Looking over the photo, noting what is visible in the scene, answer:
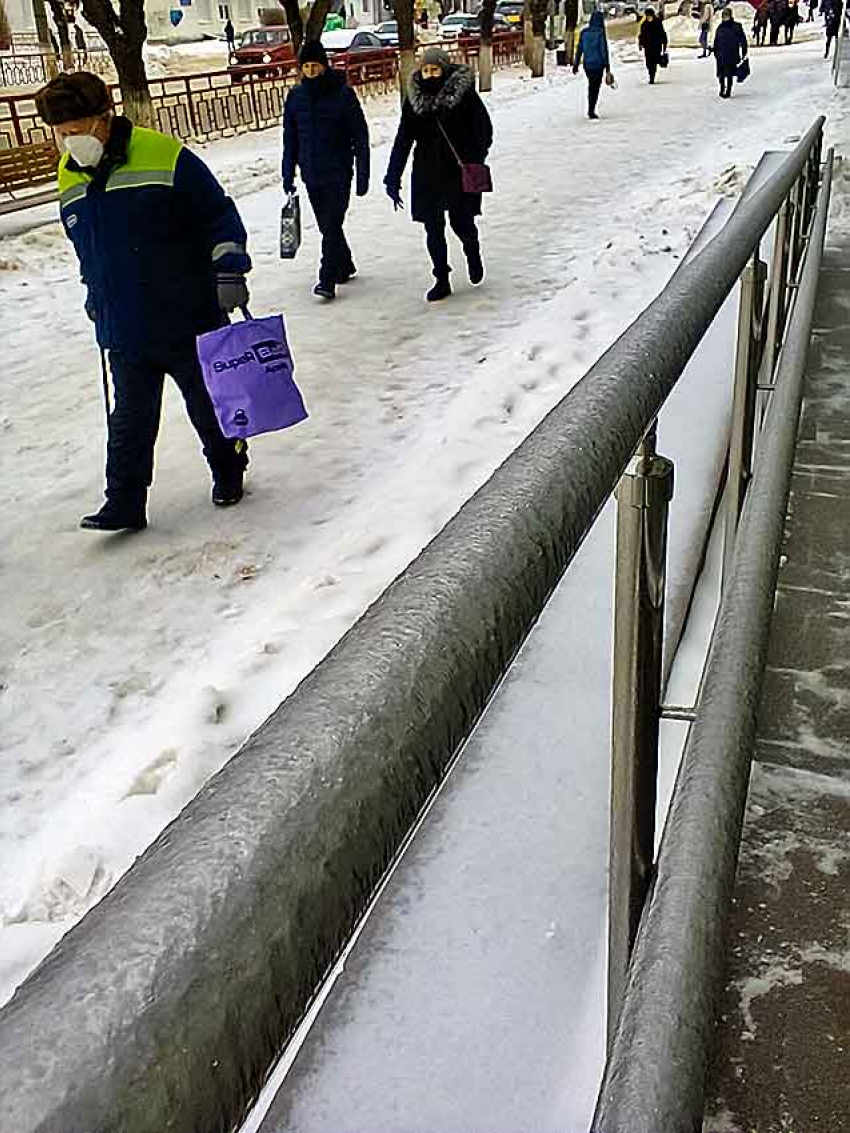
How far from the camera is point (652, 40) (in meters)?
24.0

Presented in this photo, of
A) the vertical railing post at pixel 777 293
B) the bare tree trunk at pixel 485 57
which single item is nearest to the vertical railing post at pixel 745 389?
the vertical railing post at pixel 777 293

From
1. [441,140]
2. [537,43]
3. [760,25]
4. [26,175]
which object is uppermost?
[441,140]

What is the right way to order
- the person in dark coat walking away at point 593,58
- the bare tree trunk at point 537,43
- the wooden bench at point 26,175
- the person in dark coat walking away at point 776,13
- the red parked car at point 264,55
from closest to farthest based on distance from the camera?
the wooden bench at point 26,175, the person in dark coat walking away at point 593,58, the red parked car at point 264,55, the bare tree trunk at point 537,43, the person in dark coat walking away at point 776,13

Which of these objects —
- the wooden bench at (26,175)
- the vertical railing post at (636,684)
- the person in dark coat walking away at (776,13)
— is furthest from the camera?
the person in dark coat walking away at (776,13)

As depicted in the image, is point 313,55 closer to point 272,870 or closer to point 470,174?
point 470,174

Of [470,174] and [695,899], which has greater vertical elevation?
[695,899]

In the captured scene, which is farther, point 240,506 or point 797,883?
point 240,506

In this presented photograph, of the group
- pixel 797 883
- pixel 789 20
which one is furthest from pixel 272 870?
pixel 789 20

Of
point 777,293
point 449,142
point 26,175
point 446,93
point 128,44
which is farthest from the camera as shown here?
point 128,44

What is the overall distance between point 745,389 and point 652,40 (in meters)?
23.7

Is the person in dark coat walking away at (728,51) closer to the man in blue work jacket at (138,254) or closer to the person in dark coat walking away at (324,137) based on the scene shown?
the person in dark coat walking away at (324,137)

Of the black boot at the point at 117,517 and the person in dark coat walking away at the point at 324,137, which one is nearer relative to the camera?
the black boot at the point at 117,517

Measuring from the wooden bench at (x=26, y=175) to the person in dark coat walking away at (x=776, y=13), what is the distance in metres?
26.2

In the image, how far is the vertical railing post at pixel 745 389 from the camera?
2.46 meters
